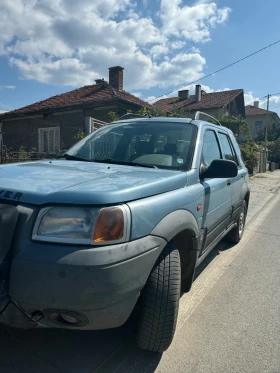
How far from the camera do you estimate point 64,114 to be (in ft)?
55.7

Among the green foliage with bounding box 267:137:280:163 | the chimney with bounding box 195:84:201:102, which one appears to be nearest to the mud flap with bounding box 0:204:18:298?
the chimney with bounding box 195:84:201:102

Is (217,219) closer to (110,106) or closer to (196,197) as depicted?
(196,197)

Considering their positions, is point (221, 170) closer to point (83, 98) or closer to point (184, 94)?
point (83, 98)

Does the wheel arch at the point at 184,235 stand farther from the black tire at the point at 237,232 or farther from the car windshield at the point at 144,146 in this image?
the black tire at the point at 237,232

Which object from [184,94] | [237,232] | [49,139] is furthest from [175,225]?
[184,94]

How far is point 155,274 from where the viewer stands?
209 cm

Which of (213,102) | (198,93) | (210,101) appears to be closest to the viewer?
(213,102)

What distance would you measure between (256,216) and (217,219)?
17.0 ft

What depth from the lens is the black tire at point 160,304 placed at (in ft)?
6.84

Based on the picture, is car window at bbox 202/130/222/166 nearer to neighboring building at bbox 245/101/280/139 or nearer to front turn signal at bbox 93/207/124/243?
front turn signal at bbox 93/207/124/243

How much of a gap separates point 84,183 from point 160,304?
97 cm

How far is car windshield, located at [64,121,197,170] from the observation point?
9.79ft

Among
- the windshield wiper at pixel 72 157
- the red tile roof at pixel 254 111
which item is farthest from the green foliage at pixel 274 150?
the windshield wiper at pixel 72 157

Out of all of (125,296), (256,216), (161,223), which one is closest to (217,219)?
(161,223)
